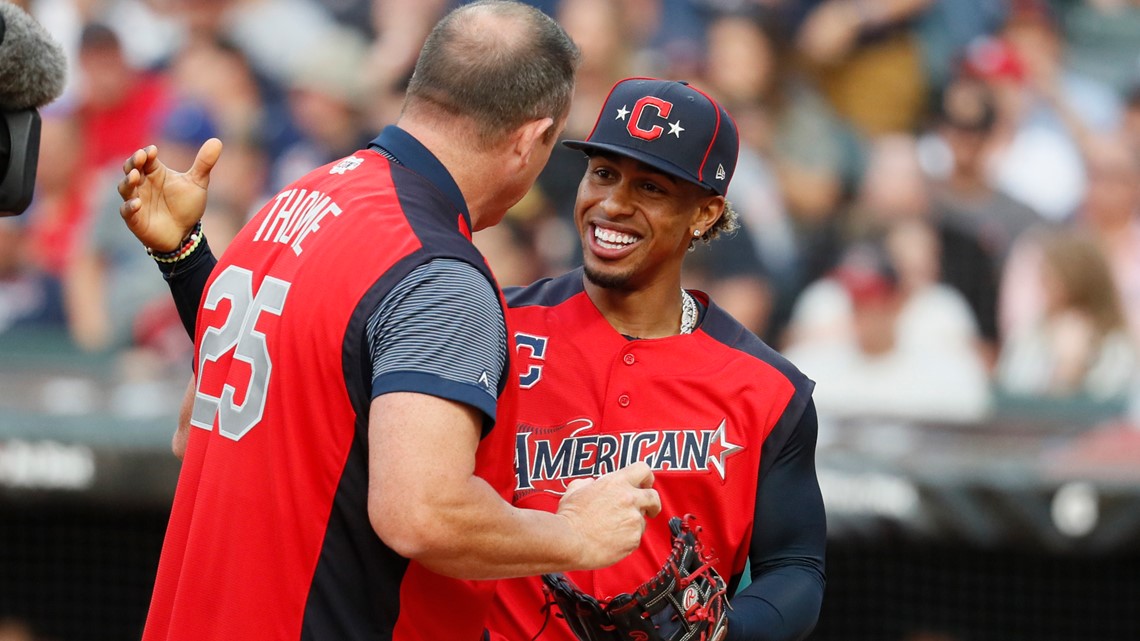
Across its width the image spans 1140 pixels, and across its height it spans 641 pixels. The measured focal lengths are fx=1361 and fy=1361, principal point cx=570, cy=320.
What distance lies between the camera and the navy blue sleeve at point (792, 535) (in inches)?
99.0

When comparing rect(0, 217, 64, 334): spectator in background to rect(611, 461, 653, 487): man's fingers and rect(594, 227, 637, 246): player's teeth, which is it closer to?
rect(594, 227, 637, 246): player's teeth

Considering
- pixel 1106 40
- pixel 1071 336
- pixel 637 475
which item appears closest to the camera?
pixel 637 475

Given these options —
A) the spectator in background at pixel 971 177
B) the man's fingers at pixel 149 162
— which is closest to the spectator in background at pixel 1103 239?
the spectator in background at pixel 971 177

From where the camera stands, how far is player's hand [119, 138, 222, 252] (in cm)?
235

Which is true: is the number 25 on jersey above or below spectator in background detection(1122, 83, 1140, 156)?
below

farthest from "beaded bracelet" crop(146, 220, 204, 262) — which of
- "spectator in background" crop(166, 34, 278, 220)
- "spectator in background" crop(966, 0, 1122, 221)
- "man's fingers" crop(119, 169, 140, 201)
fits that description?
"spectator in background" crop(966, 0, 1122, 221)

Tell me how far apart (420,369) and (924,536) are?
3.06 metres

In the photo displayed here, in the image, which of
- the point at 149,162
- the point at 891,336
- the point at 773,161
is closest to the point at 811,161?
the point at 773,161

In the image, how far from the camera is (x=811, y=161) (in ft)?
19.2

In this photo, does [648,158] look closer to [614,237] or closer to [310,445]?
[614,237]

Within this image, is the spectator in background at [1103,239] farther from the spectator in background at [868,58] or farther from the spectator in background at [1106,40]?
the spectator in background at [868,58]

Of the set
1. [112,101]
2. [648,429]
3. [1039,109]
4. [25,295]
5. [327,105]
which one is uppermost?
[1039,109]

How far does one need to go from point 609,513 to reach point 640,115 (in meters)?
0.87

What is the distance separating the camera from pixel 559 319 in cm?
270
